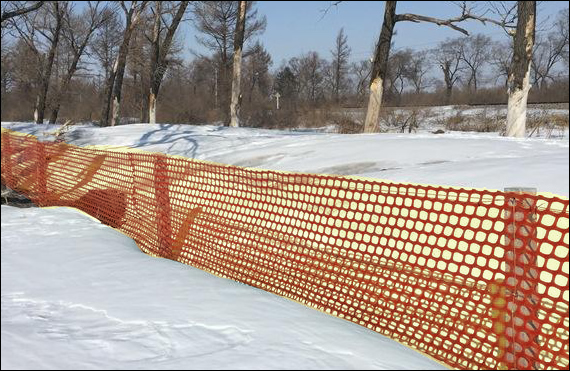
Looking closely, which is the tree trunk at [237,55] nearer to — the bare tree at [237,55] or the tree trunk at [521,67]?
the bare tree at [237,55]

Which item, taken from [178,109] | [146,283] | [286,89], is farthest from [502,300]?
[286,89]

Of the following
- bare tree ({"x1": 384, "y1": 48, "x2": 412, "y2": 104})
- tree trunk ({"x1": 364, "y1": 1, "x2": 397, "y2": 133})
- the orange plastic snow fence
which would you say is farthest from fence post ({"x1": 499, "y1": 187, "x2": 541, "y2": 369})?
bare tree ({"x1": 384, "y1": 48, "x2": 412, "y2": 104})

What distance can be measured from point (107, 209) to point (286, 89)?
59153 millimetres

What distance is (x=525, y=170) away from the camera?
15.8 feet

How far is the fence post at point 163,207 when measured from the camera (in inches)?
171

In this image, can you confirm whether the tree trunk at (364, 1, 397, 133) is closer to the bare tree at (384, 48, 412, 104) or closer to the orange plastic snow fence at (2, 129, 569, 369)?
the orange plastic snow fence at (2, 129, 569, 369)

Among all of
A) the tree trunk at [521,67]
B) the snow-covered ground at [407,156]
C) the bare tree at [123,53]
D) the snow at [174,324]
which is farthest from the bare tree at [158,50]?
the snow at [174,324]

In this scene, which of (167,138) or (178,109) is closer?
(167,138)

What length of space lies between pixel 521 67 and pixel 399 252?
8734 millimetres

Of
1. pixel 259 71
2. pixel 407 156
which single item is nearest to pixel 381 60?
pixel 407 156

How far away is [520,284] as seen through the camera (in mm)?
2316

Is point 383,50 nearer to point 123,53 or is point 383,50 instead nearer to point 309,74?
point 123,53

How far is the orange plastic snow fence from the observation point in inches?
91.3

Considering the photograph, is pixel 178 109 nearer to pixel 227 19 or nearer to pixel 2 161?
pixel 227 19
